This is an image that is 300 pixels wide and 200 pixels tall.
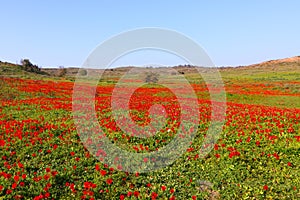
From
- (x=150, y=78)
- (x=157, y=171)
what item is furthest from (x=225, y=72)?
(x=157, y=171)

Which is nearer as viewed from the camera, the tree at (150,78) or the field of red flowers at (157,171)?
the field of red flowers at (157,171)

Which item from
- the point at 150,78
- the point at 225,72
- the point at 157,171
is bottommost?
the point at 157,171

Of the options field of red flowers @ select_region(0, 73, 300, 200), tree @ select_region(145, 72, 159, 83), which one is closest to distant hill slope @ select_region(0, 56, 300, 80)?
tree @ select_region(145, 72, 159, 83)

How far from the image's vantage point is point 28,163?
9445 millimetres

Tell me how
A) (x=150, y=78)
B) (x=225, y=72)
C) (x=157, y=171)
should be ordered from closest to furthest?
(x=157, y=171) < (x=150, y=78) < (x=225, y=72)

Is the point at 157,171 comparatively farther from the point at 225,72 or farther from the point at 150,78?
the point at 225,72

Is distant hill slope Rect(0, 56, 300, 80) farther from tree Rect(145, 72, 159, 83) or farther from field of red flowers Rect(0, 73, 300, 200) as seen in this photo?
field of red flowers Rect(0, 73, 300, 200)

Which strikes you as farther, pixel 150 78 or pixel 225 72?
pixel 225 72

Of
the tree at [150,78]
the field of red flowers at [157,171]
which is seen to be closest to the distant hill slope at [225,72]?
the tree at [150,78]

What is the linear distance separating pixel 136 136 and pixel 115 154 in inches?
76.5

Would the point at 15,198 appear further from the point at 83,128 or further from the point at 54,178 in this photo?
the point at 83,128

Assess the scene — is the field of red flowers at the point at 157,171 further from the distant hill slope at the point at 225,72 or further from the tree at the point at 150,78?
the tree at the point at 150,78

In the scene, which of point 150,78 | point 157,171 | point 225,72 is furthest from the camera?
point 225,72

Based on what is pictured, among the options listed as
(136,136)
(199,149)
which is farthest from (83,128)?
(199,149)
